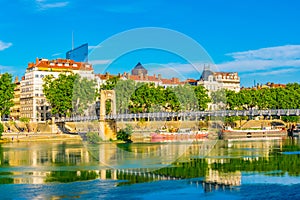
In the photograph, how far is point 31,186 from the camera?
18812 millimetres

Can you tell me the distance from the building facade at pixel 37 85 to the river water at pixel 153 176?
3927cm

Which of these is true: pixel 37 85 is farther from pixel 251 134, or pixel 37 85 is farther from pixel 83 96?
pixel 251 134

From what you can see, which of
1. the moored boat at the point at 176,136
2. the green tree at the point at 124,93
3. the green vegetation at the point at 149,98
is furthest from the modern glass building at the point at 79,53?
the moored boat at the point at 176,136

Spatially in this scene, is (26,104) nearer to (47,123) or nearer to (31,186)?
(47,123)

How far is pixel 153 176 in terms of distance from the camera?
20.8 meters

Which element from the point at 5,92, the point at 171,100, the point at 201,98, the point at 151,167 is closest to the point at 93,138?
the point at 5,92

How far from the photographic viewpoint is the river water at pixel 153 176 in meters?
17.2

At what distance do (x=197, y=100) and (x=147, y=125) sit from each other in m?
6.65

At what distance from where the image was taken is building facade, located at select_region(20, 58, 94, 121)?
6875 cm

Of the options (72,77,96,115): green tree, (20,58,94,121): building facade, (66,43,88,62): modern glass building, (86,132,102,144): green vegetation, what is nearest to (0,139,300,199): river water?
(86,132,102,144): green vegetation

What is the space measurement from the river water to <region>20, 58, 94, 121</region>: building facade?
39.3m

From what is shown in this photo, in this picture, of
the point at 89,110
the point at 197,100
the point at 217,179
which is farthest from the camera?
the point at 197,100

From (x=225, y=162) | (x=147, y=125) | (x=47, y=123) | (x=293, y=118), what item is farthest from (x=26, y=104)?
(x=225, y=162)

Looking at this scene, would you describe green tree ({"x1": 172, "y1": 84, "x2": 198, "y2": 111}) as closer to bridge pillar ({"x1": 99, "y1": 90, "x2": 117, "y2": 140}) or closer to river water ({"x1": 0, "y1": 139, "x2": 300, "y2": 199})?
bridge pillar ({"x1": 99, "y1": 90, "x2": 117, "y2": 140})
